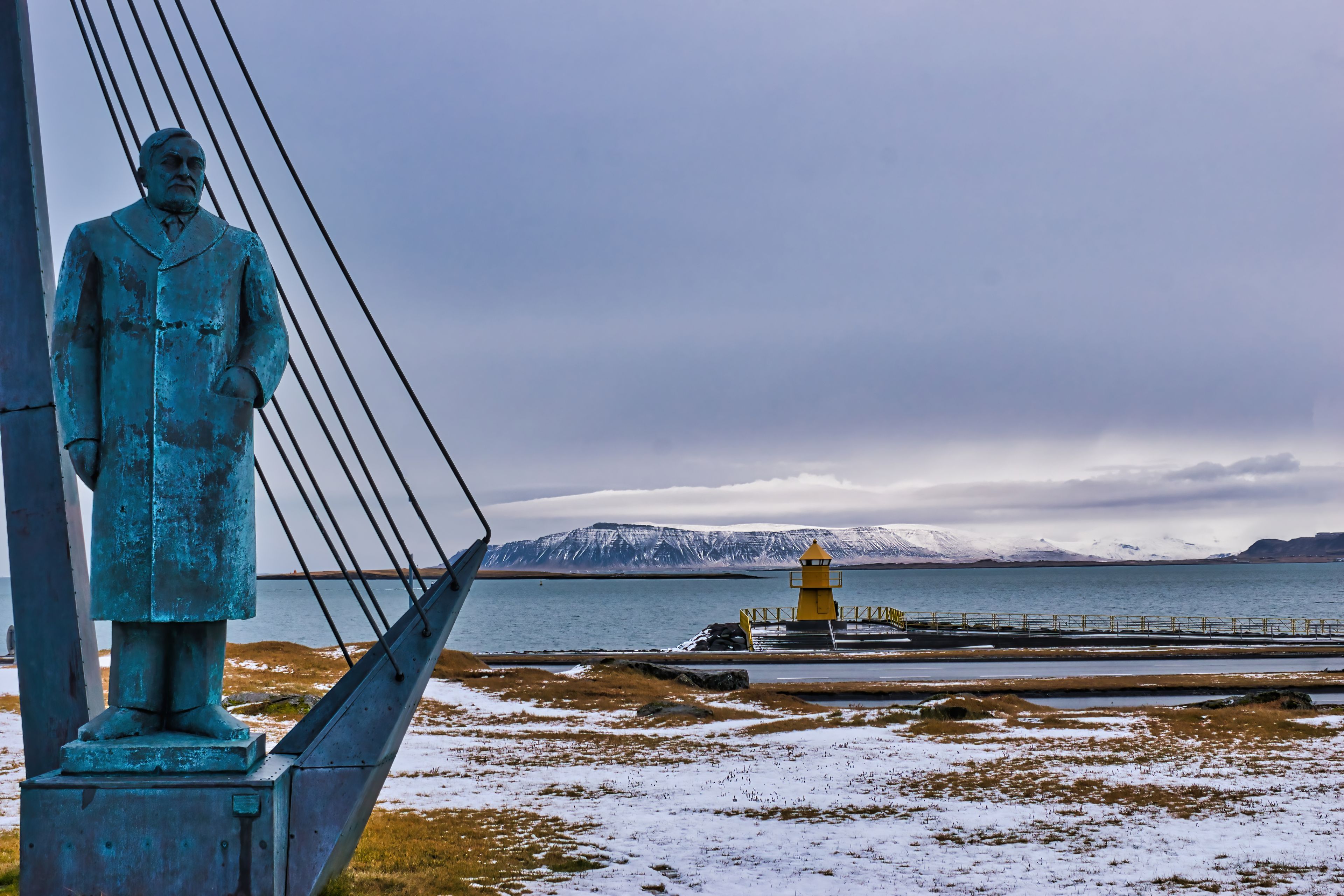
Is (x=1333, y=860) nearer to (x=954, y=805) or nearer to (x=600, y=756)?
(x=954, y=805)

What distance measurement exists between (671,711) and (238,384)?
1471 cm

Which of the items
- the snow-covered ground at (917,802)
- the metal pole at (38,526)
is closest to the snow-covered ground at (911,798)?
the snow-covered ground at (917,802)

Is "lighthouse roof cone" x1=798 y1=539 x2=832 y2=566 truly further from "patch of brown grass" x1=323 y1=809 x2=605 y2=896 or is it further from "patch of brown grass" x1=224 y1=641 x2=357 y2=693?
"patch of brown grass" x1=323 y1=809 x2=605 y2=896

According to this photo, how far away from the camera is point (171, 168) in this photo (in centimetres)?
430

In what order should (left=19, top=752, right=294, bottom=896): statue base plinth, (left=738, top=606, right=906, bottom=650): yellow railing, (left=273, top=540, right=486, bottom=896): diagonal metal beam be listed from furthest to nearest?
(left=738, top=606, right=906, bottom=650): yellow railing → (left=273, top=540, right=486, bottom=896): diagonal metal beam → (left=19, top=752, right=294, bottom=896): statue base plinth

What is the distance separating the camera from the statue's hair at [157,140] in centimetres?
427

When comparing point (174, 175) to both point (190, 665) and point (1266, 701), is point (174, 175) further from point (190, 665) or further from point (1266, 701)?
point (1266, 701)

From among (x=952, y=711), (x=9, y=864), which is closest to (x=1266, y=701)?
(x=952, y=711)

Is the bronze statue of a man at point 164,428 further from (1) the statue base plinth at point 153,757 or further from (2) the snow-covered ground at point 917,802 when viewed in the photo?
(2) the snow-covered ground at point 917,802

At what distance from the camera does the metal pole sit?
4609 millimetres

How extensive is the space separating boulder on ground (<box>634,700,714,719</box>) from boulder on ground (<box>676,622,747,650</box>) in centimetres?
2575

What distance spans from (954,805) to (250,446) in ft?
23.8

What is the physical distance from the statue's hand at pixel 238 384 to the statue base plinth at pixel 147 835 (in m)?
1.64

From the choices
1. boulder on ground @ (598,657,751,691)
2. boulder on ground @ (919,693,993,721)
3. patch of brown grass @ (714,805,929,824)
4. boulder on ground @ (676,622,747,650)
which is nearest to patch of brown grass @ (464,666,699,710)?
boulder on ground @ (598,657,751,691)
